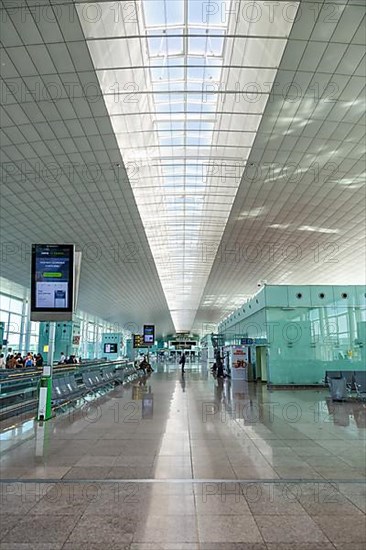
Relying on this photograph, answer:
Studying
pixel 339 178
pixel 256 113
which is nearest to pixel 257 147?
pixel 256 113

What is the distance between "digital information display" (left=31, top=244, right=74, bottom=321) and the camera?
31.7ft

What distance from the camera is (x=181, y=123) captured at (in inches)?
637

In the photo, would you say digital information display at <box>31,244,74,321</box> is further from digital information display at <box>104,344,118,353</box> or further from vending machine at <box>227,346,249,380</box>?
digital information display at <box>104,344,118,353</box>

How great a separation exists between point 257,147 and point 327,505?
13810mm

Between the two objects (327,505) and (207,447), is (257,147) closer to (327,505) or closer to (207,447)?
(207,447)

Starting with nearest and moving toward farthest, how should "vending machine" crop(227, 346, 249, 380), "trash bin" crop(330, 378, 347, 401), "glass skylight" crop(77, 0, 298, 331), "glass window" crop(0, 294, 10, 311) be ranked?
"glass skylight" crop(77, 0, 298, 331) < "trash bin" crop(330, 378, 347, 401) < "vending machine" crop(227, 346, 249, 380) < "glass window" crop(0, 294, 10, 311)

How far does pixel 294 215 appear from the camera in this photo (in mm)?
23469

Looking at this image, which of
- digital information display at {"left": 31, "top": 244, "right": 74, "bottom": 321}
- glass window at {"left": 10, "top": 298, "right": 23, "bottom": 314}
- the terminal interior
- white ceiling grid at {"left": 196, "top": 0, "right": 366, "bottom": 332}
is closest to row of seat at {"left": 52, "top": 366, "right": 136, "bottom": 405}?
the terminal interior

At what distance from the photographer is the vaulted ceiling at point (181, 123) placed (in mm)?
10258

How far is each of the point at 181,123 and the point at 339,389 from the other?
11428 mm

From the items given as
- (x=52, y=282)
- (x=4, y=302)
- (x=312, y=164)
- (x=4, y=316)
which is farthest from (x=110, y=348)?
(x=52, y=282)

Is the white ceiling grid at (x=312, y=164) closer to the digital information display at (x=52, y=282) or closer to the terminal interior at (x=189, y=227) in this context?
the terminal interior at (x=189, y=227)

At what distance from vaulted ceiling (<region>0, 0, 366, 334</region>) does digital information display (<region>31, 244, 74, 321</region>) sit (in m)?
5.08

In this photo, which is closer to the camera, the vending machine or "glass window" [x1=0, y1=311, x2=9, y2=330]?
the vending machine
